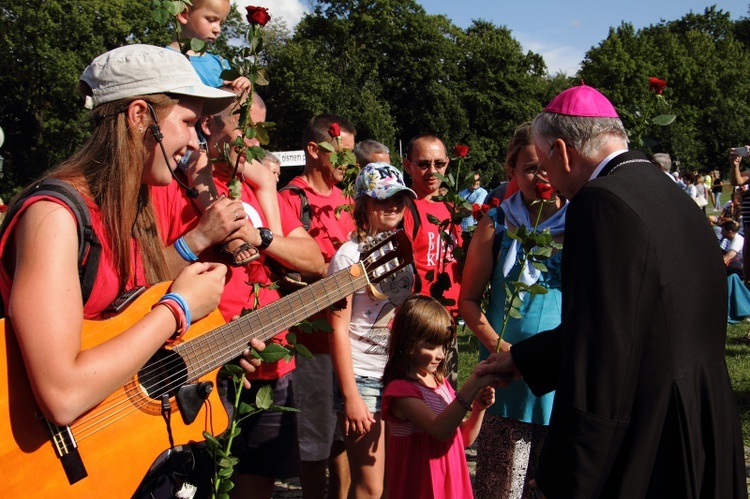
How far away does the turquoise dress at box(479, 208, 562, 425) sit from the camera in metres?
3.41

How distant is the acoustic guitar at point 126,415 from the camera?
6.20 ft

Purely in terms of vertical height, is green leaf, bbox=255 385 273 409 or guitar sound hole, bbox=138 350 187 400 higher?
guitar sound hole, bbox=138 350 187 400

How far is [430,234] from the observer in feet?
14.0

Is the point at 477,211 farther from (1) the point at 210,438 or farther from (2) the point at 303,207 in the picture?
(1) the point at 210,438

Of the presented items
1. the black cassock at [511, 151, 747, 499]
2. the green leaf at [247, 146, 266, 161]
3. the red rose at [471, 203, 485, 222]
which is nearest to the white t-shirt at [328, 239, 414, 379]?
the red rose at [471, 203, 485, 222]

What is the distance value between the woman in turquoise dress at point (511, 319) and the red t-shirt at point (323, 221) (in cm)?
96

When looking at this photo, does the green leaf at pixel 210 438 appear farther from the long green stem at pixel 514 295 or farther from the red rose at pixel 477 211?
the red rose at pixel 477 211

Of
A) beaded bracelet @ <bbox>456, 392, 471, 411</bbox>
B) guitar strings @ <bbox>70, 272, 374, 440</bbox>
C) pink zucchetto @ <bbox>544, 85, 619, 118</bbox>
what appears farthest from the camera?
beaded bracelet @ <bbox>456, 392, 471, 411</bbox>

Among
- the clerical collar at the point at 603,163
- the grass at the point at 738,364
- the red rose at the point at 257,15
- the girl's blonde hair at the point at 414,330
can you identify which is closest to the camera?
the clerical collar at the point at 603,163

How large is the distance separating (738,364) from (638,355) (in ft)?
24.2

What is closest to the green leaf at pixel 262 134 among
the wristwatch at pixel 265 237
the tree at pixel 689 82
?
the wristwatch at pixel 265 237

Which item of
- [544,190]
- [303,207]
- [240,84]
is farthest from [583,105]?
[303,207]

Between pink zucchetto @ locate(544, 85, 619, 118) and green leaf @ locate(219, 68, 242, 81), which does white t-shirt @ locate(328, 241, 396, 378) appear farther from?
pink zucchetto @ locate(544, 85, 619, 118)

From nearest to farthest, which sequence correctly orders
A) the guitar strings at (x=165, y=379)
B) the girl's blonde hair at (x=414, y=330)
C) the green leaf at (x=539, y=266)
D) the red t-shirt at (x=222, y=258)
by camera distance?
the guitar strings at (x=165, y=379)
the red t-shirt at (x=222, y=258)
the green leaf at (x=539, y=266)
the girl's blonde hair at (x=414, y=330)
